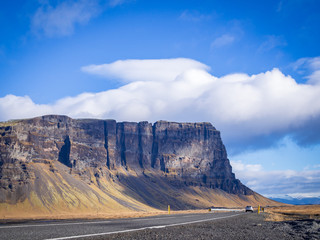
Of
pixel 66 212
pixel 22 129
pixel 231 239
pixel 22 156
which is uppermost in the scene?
pixel 22 129

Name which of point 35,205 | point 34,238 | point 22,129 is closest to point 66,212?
point 35,205

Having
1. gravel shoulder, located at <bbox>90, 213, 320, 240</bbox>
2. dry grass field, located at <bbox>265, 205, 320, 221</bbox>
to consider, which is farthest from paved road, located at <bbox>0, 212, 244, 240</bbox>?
dry grass field, located at <bbox>265, 205, 320, 221</bbox>

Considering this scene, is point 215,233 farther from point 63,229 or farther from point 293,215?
point 293,215

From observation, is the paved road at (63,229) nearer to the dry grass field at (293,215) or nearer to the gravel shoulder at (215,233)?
the gravel shoulder at (215,233)

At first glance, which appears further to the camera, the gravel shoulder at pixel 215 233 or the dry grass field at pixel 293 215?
the dry grass field at pixel 293 215

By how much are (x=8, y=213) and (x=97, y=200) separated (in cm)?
5535

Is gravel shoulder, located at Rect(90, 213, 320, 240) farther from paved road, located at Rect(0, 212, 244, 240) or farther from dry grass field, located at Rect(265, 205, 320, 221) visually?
dry grass field, located at Rect(265, 205, 320, 221)

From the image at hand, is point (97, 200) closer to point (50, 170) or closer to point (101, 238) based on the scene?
point (50, 170)

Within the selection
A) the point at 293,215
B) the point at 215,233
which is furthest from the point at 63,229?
the point at 293,215

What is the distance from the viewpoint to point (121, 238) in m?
15.9

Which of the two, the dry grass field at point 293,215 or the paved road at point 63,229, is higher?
the paved road at point 63,229

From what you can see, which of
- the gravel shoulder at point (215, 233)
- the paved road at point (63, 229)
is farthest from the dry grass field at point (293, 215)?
the paved road at point (63, 229)

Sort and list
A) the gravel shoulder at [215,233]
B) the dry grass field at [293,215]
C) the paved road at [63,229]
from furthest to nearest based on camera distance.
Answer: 1. the dry grass field at [293,215]
2. the gravel shoulder at [215,233]
3. the paved road at [63,229]

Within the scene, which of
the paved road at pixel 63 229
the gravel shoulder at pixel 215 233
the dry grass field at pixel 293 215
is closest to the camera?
the paved road at pixel 63 229
